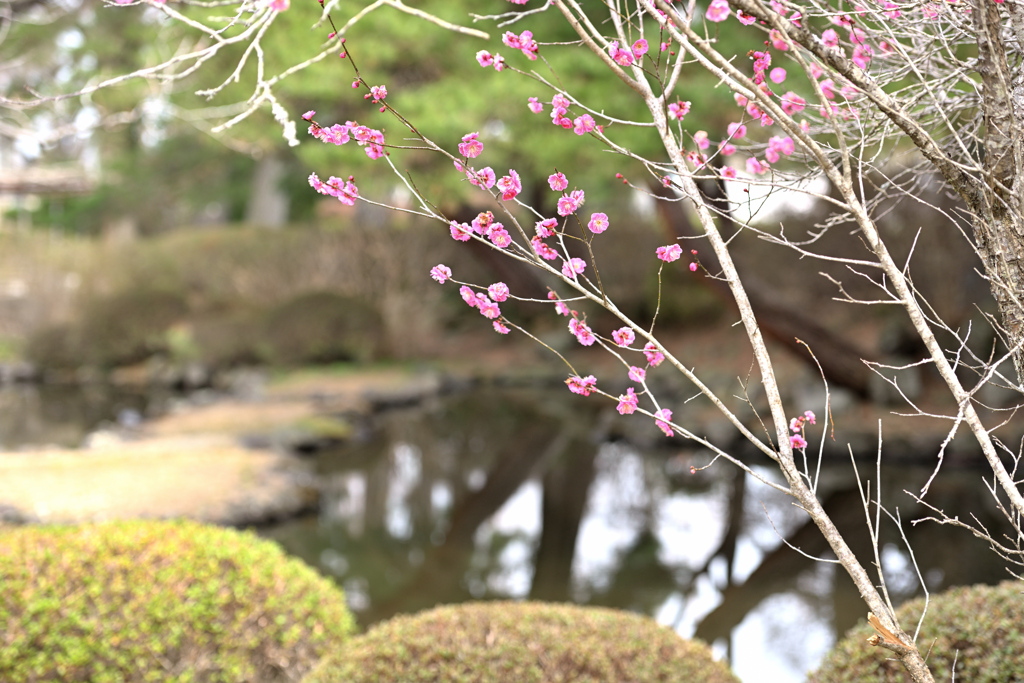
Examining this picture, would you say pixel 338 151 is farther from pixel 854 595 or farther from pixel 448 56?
pixel 854 595

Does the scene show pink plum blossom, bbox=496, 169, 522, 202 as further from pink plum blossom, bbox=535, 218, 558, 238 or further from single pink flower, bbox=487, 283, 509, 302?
single pink flower, bbox=487, 283, 509, 302

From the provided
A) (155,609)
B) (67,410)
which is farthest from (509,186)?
(67,410)

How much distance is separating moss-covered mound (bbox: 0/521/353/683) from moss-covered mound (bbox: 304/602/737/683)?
45cm

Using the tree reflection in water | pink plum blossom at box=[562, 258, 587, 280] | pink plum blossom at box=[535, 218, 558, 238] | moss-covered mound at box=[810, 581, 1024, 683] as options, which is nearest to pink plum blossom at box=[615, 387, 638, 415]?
pink plum blossom at box=[562, 258, 587, 280]

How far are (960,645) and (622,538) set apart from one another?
420 centimetres

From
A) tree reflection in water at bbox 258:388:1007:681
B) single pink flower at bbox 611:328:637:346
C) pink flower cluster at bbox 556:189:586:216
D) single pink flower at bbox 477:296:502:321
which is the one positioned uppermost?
pink flower cluster at bbox 556:189:586:216

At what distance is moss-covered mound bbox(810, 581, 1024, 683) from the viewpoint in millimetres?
2133

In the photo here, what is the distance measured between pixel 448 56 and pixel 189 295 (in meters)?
10.8

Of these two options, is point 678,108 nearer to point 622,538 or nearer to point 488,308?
point 488,308

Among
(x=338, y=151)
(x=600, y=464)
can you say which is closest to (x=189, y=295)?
(x=338, y=151)

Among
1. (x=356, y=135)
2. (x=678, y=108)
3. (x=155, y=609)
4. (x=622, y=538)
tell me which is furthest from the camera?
(x=622, y=538)

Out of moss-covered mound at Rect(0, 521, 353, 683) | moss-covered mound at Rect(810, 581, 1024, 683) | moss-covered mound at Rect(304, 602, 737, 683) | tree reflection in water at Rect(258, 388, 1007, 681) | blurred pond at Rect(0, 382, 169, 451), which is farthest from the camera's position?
blurred pond at Rect(0, 382, 169, 451)

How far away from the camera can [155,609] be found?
2828mm

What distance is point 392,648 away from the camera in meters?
2.58
